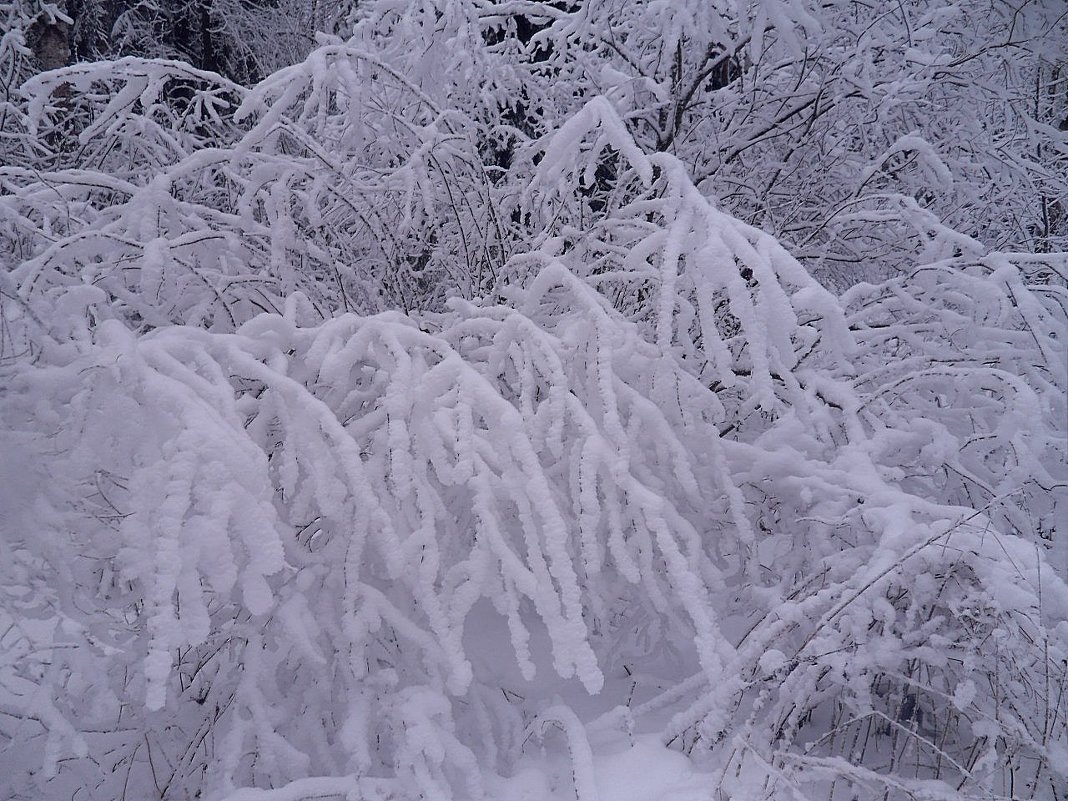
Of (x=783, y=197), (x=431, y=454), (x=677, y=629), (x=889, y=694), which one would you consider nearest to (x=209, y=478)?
(x=431, y=454)

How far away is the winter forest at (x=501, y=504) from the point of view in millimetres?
1567

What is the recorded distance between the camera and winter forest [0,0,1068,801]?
5.14 feet

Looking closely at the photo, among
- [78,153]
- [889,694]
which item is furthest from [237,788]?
[78,153]

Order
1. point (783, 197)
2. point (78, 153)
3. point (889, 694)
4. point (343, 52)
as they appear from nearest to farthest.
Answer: point (889, 694)
point (343, 52)
point (78, 153)
point (783, 197)

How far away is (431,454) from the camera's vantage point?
68.3 inches

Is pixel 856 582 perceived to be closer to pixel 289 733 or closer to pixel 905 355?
pixel 905 355

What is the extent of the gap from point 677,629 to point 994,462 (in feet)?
4.12

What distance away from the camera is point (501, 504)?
207cm

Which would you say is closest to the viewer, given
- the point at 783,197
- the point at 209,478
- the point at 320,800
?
the point at 209,478

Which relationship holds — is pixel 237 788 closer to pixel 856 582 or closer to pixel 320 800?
pixel 320 800

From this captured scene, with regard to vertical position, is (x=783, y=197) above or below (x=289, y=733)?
above

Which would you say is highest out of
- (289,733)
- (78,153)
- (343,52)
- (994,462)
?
(343,52)

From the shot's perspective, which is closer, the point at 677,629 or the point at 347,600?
the point at 347,600

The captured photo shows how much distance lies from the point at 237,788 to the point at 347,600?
0.51 metres
